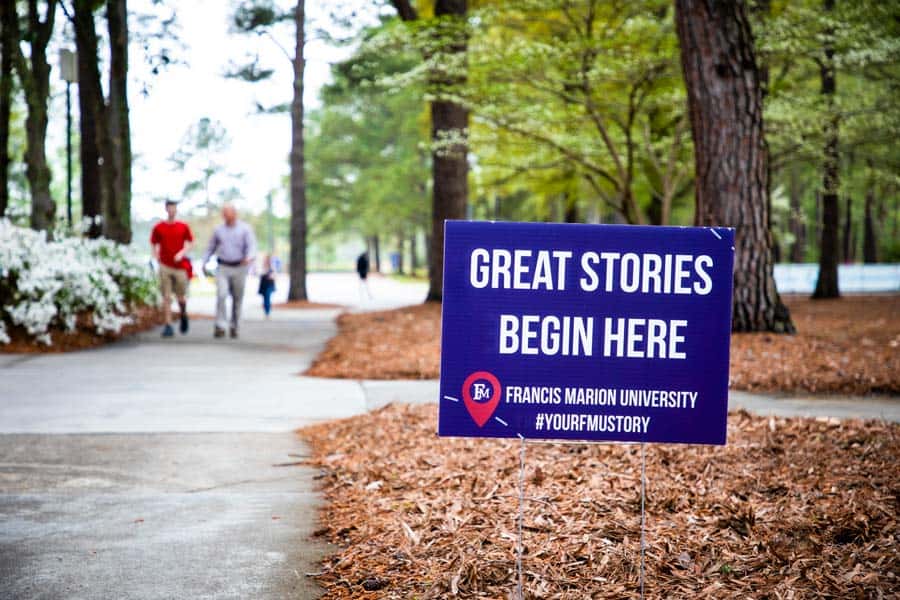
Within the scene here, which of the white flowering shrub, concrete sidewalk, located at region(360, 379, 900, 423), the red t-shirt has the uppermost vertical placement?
the red t-shirt

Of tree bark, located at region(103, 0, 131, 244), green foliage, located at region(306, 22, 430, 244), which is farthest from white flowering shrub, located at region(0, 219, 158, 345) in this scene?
green foliage, located at region(306, 22, 430, 244)

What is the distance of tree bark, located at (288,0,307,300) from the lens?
27922mm

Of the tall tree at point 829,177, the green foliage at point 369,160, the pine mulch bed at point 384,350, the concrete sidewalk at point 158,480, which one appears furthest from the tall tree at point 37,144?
the green foliage at point 369,160

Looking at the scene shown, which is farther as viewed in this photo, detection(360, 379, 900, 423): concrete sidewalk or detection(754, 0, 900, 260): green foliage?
detection(754, 0, 900, 260): green foliage

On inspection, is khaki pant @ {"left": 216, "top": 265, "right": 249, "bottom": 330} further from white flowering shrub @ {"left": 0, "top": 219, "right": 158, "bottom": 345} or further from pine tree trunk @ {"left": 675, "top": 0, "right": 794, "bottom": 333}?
pine tree trunk @ {"left": 675, "top": 0, "right": 794, "bottom": 333}

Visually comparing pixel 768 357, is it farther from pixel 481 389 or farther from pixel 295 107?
pixel 295 107

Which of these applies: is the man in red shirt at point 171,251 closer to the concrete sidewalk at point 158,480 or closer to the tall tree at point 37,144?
the concrete sidewalk at point 158,480

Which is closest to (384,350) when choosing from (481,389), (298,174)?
(481,389)

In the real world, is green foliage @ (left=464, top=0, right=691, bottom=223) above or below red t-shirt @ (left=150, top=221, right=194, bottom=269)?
above

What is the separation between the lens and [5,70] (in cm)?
2106

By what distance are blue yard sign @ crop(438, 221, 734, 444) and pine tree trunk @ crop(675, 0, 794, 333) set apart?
26.7ft

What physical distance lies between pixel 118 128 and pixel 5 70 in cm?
370

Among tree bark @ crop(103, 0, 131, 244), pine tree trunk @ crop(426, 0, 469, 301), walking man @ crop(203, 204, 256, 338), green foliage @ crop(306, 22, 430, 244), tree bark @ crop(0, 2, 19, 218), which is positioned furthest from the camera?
green foliage @ crop(306, 22, 430, 244)

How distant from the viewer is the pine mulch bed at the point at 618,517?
3715 mm
